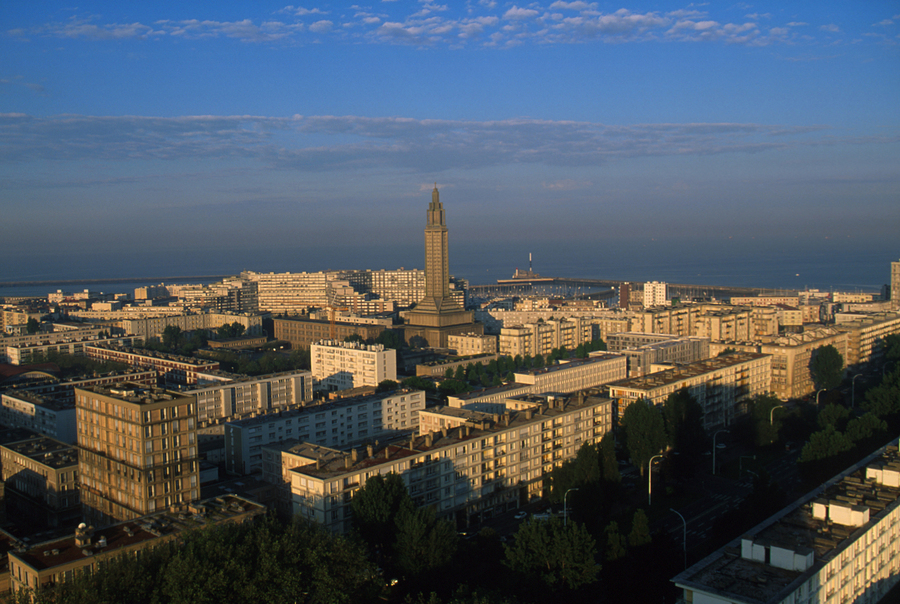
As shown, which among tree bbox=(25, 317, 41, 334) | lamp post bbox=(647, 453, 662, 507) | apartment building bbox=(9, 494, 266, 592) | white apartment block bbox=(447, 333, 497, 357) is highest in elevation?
tree bbox=(25, 317, 41, 334)

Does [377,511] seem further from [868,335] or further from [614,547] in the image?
[868,335]

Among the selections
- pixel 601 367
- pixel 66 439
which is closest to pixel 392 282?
pixel 601 367

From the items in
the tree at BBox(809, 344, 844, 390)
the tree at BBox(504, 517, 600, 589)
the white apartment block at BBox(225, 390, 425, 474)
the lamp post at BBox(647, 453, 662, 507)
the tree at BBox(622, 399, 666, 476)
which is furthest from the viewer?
the tree at BBox(809, 344, 844, 390)

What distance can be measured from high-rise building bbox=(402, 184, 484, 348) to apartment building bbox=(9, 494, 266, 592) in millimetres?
29852

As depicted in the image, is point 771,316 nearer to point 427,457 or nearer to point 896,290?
point 896,290

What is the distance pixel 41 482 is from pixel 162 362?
15.9m

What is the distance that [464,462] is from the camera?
49.4ft

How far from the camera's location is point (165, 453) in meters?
12.5

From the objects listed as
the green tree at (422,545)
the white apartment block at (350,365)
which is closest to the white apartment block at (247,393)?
the white apartment block at (350,365)

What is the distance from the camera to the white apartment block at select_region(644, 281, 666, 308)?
185 ft

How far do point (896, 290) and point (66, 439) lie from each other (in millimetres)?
51053

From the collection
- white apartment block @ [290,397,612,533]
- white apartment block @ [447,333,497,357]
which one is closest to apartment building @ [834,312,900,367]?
white apartment block @ [447,333,497,357]

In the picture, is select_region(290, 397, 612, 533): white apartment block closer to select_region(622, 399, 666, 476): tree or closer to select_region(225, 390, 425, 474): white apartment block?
select_region(622, 399, 666, 476): tree

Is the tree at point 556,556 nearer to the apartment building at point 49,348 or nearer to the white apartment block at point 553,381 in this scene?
the white apartment block at point 553,381
